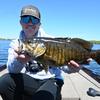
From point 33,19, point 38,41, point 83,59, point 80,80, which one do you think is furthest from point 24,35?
point 80,80

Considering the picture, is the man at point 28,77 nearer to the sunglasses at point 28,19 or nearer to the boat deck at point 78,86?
the sunglasses at point 28,19

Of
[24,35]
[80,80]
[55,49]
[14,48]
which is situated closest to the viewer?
[55,49]

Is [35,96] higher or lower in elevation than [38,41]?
lower

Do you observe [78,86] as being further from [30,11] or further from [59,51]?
[59,51]

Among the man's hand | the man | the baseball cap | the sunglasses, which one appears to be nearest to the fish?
the man's hand

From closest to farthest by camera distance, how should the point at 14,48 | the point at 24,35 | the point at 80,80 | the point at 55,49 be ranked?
the point at 55,49 → the point at 14,48 → the point at 24,35 → the point at 80,80

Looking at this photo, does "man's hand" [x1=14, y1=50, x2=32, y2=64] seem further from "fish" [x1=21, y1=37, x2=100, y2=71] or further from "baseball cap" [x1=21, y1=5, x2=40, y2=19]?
"baseball cap" [x1=21, y1=5, x2=40, y2=19]

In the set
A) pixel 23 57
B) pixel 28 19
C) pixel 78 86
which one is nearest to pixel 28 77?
pixel 23 57

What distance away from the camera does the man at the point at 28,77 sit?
19.9 ft

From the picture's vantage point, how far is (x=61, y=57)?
5.62 meters

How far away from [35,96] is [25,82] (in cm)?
30

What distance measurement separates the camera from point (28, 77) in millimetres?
6262

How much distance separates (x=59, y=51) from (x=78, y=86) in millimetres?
3659

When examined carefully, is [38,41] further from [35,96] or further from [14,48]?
[35,96]
